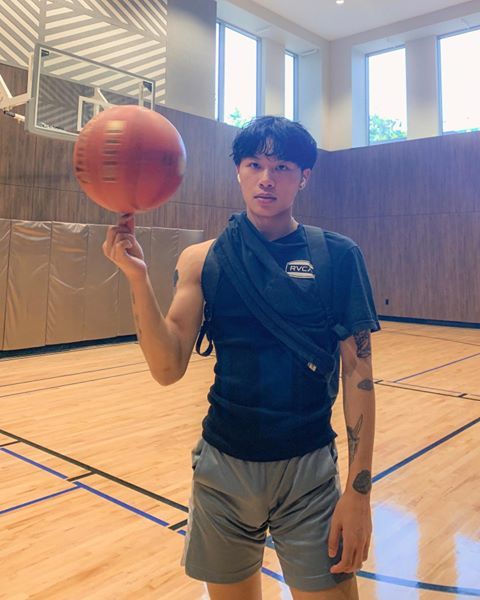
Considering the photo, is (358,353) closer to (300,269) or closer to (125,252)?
(300,269)

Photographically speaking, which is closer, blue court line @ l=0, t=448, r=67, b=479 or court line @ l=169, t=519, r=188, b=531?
court line @ l=169, t=519, r=188, b=531

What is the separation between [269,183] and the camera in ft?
3.54

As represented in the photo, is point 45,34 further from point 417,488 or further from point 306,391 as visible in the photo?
point 306,391

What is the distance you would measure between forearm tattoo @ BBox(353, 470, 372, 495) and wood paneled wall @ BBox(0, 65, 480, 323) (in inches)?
→ 245

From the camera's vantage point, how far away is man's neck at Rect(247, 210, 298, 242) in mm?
1122

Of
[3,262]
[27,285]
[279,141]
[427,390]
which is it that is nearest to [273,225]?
[279,141]

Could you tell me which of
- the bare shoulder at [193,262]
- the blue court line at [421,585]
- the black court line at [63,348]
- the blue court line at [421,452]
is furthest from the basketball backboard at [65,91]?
the blue court line at [421,585]

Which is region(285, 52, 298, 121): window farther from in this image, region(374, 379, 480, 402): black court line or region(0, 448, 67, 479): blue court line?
region(0, 448, 67, 479): blue court line

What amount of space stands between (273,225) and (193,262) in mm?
187

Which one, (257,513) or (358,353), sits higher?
(358,353)

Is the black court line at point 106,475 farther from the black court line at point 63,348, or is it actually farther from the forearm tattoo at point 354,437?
the black court line at point 63,348

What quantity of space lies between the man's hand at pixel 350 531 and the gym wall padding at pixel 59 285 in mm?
5690

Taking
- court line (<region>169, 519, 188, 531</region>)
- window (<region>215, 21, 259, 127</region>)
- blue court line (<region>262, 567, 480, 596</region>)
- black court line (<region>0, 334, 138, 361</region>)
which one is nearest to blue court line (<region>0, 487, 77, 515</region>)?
court line (<region>169, 519, 188, 531</region>)

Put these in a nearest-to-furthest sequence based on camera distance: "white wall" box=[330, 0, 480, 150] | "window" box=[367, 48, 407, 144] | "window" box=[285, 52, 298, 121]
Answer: "white wall" box=[330, 0, 480, 150] < "window" box=[367, 48, 407, 144] < "window" box=[285, 52, 298, 121]
